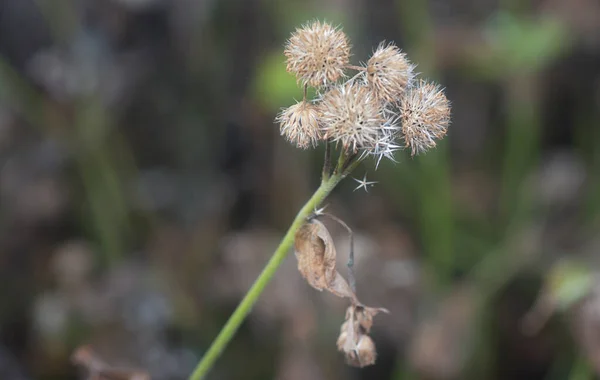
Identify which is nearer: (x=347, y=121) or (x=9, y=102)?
(x=347, y=121)

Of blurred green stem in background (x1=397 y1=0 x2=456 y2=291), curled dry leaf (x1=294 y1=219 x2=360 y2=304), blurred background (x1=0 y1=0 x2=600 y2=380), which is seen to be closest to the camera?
curled dry leaf (x1=294 y1=219 x2=360 y2=304)

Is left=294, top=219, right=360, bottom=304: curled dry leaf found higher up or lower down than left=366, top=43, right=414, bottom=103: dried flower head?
lower down

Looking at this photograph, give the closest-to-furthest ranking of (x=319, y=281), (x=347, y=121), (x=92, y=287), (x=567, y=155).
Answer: (x=347, y=121) < (x=319, y=281) < (x=92, y=287) < (x=567, y=155)

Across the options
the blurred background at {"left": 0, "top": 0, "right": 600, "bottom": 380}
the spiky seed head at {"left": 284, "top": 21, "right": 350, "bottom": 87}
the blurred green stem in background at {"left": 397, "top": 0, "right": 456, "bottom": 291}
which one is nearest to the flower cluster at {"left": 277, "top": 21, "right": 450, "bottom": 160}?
the spiky seed head at {"left": 284, "top": 21, "right": 350, "bottom": 87}

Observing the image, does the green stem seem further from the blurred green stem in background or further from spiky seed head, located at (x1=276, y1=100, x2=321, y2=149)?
the blurred green stem in background

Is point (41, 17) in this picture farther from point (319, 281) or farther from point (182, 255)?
point (319, 281)

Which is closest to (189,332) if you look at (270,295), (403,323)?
(270,295)
